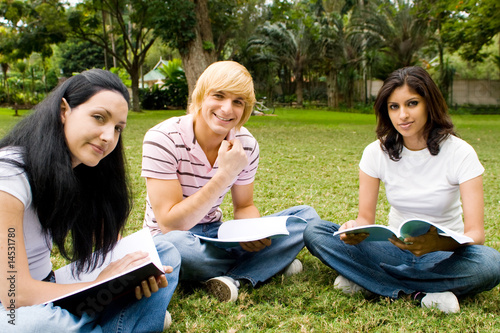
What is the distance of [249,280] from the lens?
247cm

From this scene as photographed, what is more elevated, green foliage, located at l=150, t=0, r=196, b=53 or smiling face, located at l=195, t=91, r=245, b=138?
green foliage, located at l=150, t=0, r=196, b=53

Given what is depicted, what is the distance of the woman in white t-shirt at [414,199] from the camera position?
89.0 inches

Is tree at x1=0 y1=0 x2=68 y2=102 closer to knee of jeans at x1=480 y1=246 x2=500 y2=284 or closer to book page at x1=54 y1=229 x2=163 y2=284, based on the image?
book page at x1=54 y1=229 x2=163 y2=284

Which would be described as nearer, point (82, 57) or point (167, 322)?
point (167, 322)

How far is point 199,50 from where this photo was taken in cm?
1289

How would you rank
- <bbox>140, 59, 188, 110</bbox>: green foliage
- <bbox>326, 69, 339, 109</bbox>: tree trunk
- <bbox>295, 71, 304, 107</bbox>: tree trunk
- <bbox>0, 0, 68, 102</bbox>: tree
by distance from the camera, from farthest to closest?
<bbox>295, 71, 304, 107</bbox>: tree trunk < <bbox>326, 69, 339, 109</bbox>: tree trunk < <bbox>140, 59, 188, 110</bbox>: green foliage < <bbox>0, 0, 68, 102</bbox>: tree

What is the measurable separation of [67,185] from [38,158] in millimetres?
133

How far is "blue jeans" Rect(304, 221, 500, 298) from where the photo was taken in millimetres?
2188

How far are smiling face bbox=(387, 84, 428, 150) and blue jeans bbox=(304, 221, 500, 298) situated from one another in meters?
0.62

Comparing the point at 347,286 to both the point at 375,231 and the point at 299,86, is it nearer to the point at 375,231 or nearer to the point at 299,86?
the point at 375,231

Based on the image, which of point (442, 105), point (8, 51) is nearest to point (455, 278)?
point (442, 105)

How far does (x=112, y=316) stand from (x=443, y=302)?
147 centimetres

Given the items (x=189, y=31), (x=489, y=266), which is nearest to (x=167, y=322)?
(x=489, y=266)

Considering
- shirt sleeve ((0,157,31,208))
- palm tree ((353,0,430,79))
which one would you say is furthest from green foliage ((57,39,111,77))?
shirt sleeve ((0,157,31,208))
